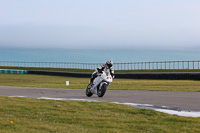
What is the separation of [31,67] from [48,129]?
71.2 m

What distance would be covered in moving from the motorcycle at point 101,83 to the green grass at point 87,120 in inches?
117

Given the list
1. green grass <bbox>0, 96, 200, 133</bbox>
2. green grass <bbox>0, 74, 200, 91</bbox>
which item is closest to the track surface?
green grass <bbox>0, 96, 200, 133</bbox>

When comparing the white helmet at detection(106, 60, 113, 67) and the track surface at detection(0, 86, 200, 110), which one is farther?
the white helmet at detection(106, 60, 113, 67)

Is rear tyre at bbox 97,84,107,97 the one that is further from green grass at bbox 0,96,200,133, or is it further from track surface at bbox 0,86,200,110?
green grass at bbox 0,96,200,133

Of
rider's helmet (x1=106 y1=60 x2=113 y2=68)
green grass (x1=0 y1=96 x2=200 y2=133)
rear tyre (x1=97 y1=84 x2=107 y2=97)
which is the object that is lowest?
green grass (x1=0 y1=96 x2=200 y2=133)

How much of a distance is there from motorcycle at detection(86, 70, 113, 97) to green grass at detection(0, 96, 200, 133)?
9.73 ft

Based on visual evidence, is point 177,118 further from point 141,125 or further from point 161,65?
point 161,65

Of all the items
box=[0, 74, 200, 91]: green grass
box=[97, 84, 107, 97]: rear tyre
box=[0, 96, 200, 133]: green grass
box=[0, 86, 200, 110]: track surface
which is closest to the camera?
box=[0, 96, 200, 133]: green grass

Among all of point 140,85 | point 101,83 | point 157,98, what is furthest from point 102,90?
point 140,85

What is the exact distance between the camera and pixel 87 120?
30.9ft

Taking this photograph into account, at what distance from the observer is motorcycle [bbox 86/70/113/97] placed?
15.2 metres

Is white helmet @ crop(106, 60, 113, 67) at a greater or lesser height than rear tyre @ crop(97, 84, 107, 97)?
greater

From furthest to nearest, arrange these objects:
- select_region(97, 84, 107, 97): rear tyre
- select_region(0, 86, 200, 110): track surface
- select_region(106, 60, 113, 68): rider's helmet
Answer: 1. select_region(97, 84, 107, 97): rear tyre
2. select_region(106, 60, 113, 68): rider's helmet
3. select_region(0, 86, 200, 110): track surface

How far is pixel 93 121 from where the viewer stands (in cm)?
923
